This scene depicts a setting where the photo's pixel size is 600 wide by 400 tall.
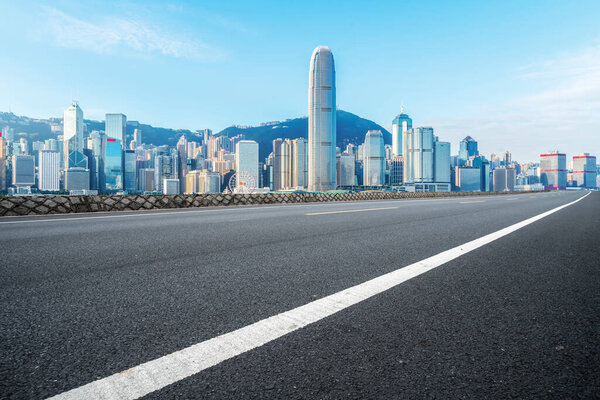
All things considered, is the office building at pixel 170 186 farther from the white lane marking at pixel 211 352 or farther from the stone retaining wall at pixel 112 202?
the white lane marking at pixel 211 352

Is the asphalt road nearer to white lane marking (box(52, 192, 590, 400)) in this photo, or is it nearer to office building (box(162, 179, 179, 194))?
white lane marking (box(52, 192, 590, 400))

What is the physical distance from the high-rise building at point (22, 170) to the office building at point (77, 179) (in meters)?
12.7

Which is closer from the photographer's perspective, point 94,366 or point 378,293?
point 94,366

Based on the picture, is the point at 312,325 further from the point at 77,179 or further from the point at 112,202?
the point at 77,179

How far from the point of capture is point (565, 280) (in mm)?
3301

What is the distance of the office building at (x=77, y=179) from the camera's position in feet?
440

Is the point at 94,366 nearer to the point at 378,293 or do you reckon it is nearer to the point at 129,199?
the point at 378,293

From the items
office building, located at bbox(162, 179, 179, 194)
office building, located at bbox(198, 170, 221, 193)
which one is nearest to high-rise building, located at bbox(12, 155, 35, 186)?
office building, located at bbox(162, 179, 179, 194)

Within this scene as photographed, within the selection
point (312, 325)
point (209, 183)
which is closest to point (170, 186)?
point (209, 183)

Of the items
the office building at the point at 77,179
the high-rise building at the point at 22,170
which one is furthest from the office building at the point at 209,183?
the high-rise building at the point at 22,170

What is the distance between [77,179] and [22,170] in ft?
61.6

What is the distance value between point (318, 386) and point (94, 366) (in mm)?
1041

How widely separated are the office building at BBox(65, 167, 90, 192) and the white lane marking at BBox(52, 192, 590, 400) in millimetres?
154527

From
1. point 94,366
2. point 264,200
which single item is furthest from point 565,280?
point 264,200
